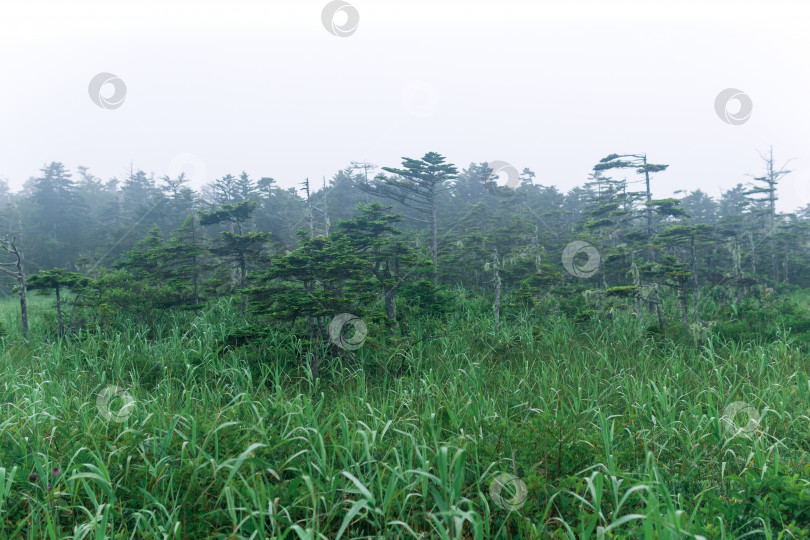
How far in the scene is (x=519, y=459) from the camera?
2840 millimetres

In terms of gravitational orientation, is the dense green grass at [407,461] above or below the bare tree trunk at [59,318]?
below

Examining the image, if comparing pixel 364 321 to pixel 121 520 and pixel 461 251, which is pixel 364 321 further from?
pixel 461 251

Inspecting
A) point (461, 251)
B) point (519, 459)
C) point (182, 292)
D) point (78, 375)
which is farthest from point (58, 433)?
point (461, 251)

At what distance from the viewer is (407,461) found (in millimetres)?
3006

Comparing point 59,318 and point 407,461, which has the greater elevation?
point 59,318

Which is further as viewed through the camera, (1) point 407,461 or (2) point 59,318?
(2) point 59,318

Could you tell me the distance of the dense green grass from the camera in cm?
229

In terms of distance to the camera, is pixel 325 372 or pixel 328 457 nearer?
pixel 328 457

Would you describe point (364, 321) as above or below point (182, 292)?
below

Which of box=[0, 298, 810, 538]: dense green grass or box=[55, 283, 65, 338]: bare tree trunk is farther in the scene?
box=[55, 283, 65, 338]: bare tree trunk

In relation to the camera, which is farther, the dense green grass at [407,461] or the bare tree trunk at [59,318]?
the bare tree trunk at [59,318]

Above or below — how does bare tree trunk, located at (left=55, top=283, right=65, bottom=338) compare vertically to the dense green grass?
above

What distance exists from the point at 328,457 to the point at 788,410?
15.5ft

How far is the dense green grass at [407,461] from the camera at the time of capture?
7.52 ft
